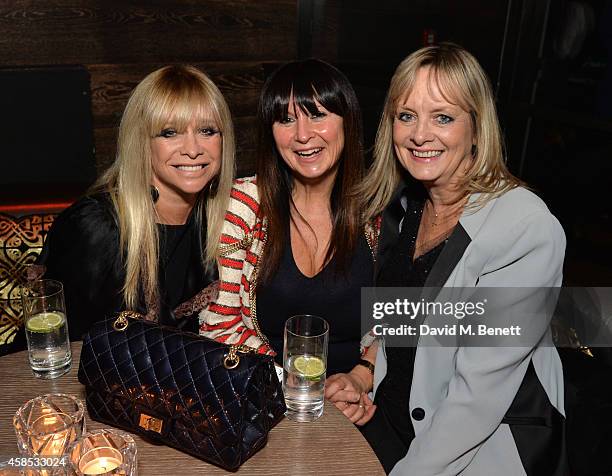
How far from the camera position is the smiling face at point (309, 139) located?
1.97m

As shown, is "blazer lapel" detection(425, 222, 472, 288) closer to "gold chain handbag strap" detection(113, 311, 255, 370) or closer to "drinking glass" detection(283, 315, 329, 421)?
"drinking glass" detection(283, 315, 329, 421)

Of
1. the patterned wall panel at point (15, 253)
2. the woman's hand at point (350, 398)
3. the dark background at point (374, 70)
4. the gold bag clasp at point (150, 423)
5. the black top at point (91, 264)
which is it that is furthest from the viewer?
the dark background at point (374, 70)

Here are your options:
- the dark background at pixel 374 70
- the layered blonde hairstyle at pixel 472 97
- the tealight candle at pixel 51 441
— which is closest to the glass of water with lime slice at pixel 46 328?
the tealight candle at pixel 51 441

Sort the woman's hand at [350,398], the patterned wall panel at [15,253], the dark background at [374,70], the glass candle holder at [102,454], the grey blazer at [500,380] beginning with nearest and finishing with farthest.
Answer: the glass candle holder at [102,454], the grey blazer at [500,380], the woman's hand at [350,398], the patterned wall panel at [15,253], the dark background at [374,70]

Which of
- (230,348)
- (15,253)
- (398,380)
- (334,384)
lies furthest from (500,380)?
(15,253)

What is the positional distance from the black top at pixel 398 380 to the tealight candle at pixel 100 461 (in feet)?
3.24

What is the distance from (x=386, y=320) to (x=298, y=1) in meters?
3.32

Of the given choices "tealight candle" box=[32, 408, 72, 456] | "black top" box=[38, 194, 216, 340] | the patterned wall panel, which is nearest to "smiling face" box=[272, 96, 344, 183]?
"black top" box=[38, 194, 216, 340]

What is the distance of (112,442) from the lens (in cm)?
110

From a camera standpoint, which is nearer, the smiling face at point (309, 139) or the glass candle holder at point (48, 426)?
the glass candle holder at point (48, 426)

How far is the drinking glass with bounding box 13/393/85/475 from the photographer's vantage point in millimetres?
1074

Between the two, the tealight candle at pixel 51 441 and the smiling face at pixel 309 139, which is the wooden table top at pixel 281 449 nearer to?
the tealight candle at pixel 51 441

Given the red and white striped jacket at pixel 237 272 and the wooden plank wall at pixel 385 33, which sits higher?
the wooden plank wall at pixel 385 33

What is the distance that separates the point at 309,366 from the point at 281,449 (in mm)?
210
